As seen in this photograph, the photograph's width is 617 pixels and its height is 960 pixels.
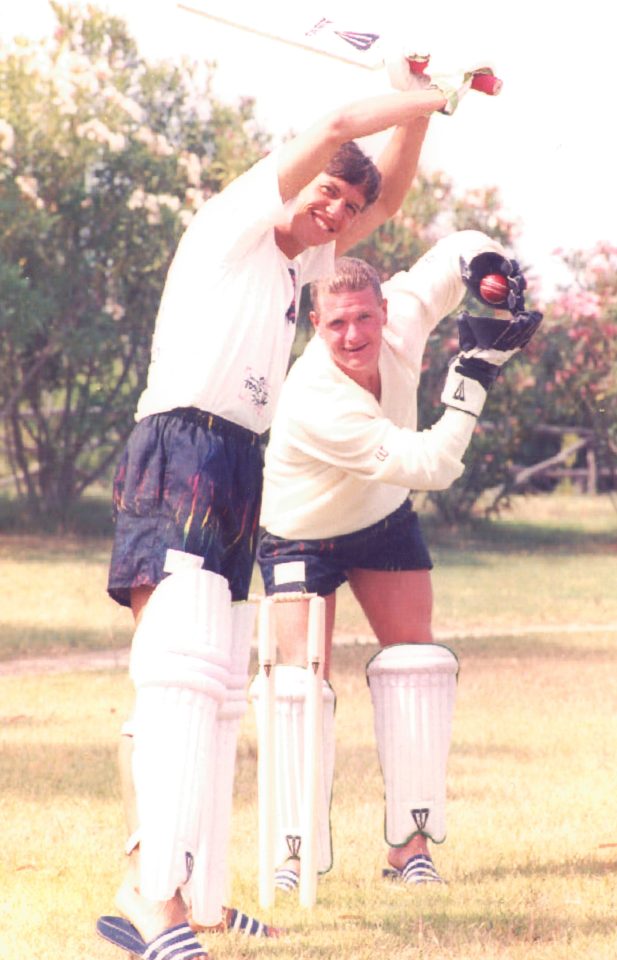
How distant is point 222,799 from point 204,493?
2.75ft

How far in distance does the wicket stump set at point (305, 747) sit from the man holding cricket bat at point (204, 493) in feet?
0.86

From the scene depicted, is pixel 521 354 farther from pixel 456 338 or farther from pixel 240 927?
pixel 240 927

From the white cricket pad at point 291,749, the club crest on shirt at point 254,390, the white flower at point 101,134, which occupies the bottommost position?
the white cricket pad at point 291,749

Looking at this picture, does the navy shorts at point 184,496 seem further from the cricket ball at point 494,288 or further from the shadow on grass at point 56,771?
the shadow on grass at point 56,771

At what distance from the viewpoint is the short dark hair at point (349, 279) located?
5.38 metres

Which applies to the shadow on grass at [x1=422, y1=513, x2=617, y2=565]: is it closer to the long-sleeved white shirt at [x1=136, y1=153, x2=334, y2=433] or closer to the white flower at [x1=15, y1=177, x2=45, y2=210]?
the white flower at [x1=15, y1=177, x2=45, y2=210]

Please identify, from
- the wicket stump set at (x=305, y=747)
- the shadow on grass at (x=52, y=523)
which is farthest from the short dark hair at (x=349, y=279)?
the shadow on grass at (x=52, y=523)

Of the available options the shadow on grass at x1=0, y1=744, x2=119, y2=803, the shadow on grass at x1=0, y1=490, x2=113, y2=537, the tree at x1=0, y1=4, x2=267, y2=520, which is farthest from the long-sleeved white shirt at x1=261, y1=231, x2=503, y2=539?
the shadow on grass at x1=0, y1=490, x2=113, y2=537

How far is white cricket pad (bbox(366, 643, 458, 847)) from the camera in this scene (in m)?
5.52

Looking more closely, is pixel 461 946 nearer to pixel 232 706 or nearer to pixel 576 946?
pixel 576 946

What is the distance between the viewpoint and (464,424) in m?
5.08

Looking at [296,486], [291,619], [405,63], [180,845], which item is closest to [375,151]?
[405,63]

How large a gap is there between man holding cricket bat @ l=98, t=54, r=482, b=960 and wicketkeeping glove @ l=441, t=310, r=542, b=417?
21.1 inches

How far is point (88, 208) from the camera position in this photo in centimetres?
2098
